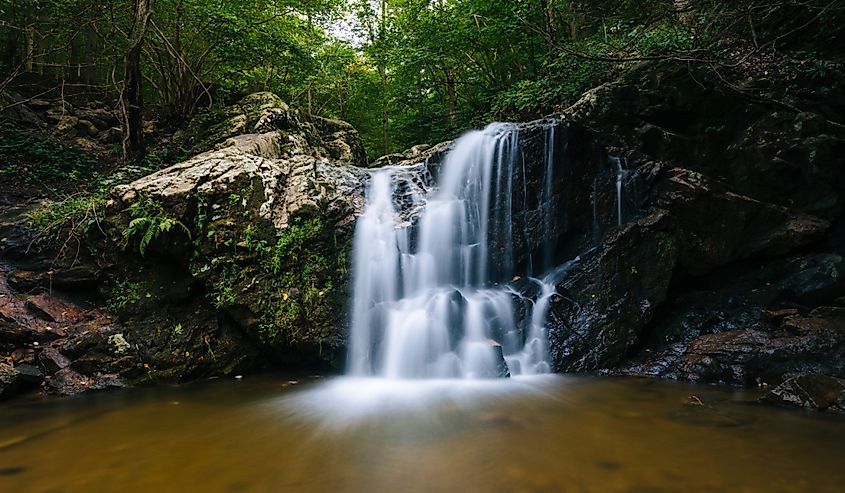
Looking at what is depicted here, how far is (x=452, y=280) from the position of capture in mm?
6277

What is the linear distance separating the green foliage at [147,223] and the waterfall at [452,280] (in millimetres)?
2366

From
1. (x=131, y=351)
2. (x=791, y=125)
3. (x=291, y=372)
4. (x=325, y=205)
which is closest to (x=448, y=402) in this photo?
(x=291, y=372)

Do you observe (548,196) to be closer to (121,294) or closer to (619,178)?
(619,178)

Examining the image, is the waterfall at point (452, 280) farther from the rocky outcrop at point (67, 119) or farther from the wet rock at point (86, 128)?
the wet rock at point (86, 128)

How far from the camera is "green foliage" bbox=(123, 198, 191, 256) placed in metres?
5.21

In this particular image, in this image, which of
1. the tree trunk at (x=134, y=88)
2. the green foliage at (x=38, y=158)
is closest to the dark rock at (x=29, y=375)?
the tree trunk at (x=134, y=88)

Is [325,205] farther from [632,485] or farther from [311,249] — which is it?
[632,485]

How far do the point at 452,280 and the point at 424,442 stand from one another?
10.9 ft

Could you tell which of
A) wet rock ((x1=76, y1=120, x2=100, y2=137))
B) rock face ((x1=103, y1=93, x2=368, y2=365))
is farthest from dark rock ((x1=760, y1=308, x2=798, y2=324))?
wet rock ((x1=76, y1=120, x2=100, y2=137))

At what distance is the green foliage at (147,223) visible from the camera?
5215 mm

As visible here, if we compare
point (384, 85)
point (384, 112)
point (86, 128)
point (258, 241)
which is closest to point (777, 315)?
point (258, 241)

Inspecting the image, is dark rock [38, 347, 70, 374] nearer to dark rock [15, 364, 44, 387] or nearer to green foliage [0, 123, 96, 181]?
dark rock [15, 364, 44, 387]

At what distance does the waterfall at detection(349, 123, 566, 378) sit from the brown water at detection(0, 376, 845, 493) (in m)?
0.76

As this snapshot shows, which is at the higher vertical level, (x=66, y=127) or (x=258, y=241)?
(x=66, y=127)
